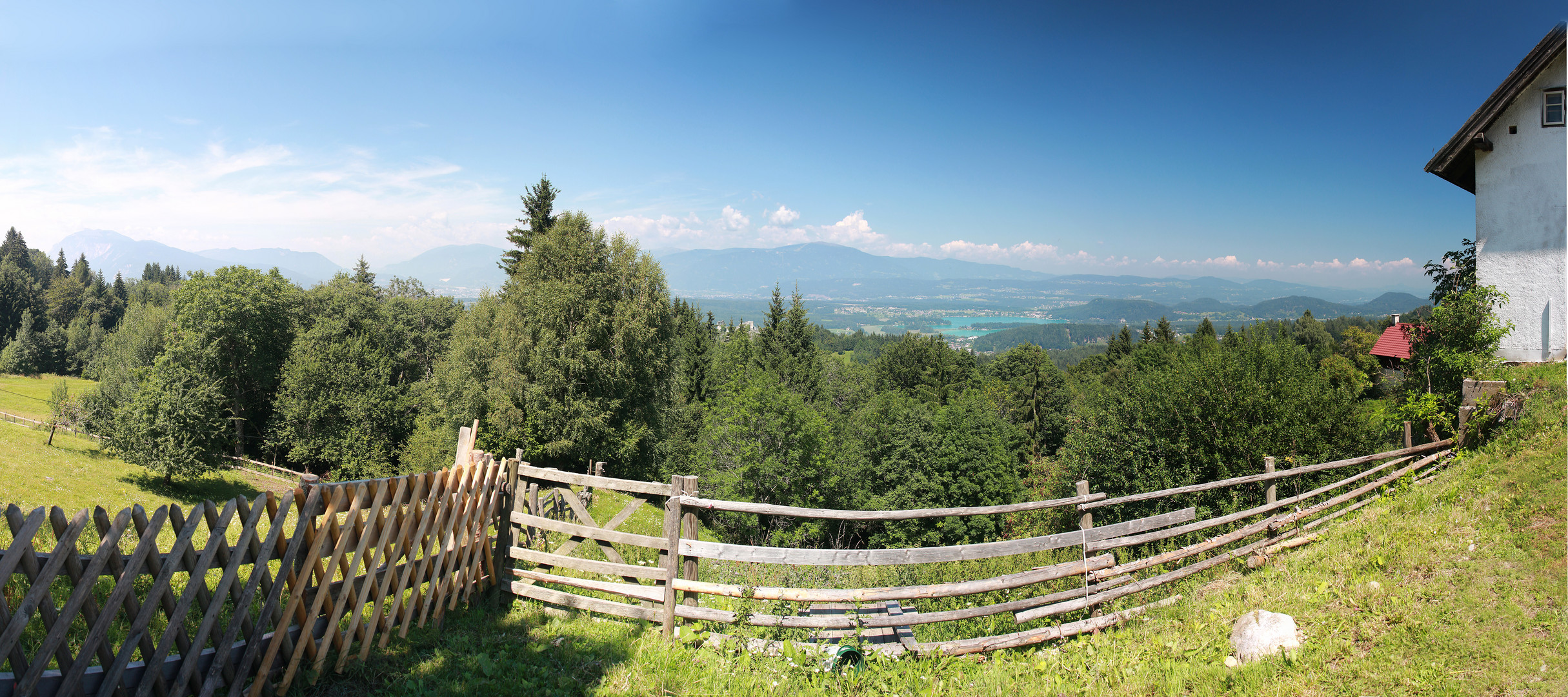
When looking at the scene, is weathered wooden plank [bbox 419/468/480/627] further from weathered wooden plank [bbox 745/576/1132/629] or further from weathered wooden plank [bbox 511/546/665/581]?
weathered wooden plank [bbox 745/576/1132/629]

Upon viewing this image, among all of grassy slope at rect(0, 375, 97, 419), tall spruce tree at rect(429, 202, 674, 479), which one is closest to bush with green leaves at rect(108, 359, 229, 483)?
tall spruce tree at rect(429, 202, 674, 479)

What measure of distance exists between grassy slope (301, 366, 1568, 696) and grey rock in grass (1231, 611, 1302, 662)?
5.0 inches

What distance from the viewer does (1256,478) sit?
8.13m

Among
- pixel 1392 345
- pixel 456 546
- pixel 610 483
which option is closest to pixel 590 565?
pixel 610 483

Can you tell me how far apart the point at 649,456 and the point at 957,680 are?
971 inches

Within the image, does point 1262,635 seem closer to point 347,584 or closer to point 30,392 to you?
point 347,584

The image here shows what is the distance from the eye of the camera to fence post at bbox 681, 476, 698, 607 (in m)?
6.00

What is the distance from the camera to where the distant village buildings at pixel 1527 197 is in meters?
11.9

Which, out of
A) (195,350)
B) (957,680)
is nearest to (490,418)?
(195,350)

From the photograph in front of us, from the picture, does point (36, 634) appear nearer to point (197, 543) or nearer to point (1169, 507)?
point (197, 543)

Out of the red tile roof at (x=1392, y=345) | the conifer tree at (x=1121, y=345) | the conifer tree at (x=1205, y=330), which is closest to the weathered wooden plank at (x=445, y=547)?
the red tile roof at (x=1392, y=345)

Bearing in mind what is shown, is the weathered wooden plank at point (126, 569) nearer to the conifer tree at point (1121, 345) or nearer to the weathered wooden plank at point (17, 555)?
the weathered wooden plank at point (17, 555)

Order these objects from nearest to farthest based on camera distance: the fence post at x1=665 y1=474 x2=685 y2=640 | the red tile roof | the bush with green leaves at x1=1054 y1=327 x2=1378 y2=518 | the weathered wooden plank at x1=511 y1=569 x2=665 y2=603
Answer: the fence post at x1=665 y1=474 x2=685 y2=640 < the weathered wooden plank at x1=511 y1=569 x2=665 y2=603 < the bush with green leaves at x1=1054 y1=327 x2=1378 y2=518 < the red tile roof

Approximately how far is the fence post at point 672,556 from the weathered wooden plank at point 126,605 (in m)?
3.45
